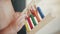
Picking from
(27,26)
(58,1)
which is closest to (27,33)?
(27,26)

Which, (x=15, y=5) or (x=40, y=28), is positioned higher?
(x=15, y=5)

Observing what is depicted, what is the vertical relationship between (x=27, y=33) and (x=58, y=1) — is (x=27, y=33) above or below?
below

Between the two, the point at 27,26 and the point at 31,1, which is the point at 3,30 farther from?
the point at 31,1

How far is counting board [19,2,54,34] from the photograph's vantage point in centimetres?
78

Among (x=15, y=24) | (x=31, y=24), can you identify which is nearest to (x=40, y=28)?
(x=31, y=24)

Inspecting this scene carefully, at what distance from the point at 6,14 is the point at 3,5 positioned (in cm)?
7

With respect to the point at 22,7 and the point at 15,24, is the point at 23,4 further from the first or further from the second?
the point at 15,24

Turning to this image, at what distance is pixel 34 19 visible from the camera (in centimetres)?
79

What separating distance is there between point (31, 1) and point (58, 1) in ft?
0.77

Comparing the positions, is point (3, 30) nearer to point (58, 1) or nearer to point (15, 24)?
point (15, 24)

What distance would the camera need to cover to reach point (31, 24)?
791 mm

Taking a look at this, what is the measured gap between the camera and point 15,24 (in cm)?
80

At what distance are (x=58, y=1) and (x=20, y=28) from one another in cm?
38

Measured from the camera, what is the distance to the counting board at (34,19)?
30.8 inches
